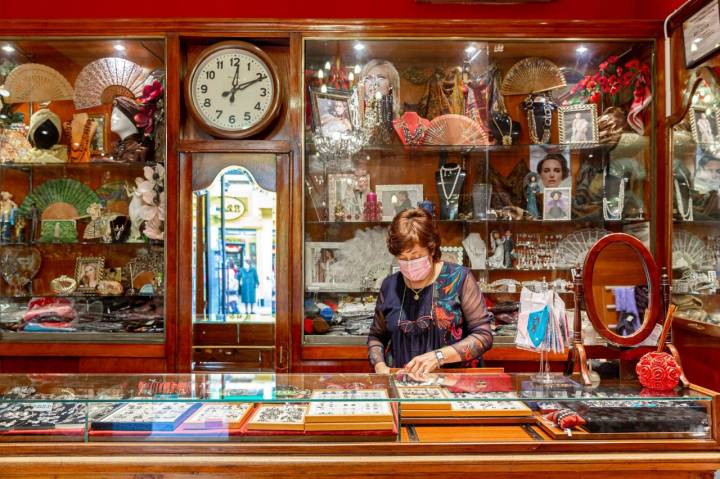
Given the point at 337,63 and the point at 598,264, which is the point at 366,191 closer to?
the point at 337,63

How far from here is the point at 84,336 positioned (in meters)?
3.33

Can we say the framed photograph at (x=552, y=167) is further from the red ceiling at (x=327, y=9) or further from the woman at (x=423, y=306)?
the woman at (x=423, y=306)

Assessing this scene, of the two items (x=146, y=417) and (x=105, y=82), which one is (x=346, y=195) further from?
(x=146, y=417)

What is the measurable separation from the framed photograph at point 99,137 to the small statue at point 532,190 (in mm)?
2719

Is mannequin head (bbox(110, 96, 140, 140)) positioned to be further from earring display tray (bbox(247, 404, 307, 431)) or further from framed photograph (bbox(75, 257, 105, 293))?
earring display tray (bbox(247, 404, 307, 431))

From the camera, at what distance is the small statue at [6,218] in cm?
352

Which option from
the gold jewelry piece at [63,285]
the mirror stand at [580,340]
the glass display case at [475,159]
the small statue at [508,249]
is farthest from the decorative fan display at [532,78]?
the gold jewelry piece at [63,285]

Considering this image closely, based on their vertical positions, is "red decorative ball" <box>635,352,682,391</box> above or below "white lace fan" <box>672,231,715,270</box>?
below

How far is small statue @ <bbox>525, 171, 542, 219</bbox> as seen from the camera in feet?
11.6

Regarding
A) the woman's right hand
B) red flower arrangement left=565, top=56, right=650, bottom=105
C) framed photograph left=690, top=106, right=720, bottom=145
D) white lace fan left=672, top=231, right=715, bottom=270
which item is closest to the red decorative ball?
the woman's right hand

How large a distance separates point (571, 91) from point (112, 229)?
3.07 m

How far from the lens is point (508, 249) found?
3.53 m

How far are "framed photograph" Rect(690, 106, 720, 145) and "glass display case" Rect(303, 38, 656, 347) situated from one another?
1.46 feet

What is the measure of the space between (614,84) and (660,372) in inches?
96.3
